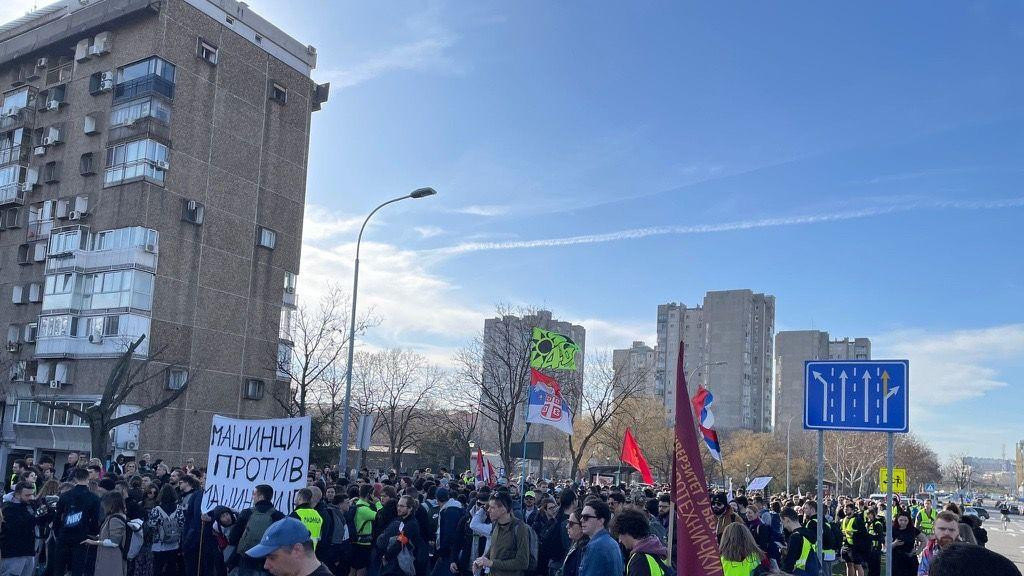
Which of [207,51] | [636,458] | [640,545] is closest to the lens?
[640,545]

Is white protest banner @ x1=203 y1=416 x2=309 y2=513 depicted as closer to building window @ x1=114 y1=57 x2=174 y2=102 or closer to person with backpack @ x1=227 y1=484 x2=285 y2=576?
person with backpack @ x1=227 y1=484 x2=285 y2=576

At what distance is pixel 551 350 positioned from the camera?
21516 mm

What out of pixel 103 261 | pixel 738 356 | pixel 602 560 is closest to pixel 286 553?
pixel 602 560

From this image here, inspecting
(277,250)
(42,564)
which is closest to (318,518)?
(42,564)

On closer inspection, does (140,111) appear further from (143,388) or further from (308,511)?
(308,511)

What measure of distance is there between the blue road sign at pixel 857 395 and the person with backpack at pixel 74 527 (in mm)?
10008

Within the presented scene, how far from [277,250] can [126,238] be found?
10.3m

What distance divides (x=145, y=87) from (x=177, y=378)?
53.5 ft

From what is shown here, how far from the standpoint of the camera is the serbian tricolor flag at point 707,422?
509 inches

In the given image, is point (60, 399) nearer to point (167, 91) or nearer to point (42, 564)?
point (167, 91)

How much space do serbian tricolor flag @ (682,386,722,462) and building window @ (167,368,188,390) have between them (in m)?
37.7

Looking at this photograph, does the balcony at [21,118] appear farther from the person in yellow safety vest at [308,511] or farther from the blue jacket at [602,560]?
the blue jacket at [602,560]

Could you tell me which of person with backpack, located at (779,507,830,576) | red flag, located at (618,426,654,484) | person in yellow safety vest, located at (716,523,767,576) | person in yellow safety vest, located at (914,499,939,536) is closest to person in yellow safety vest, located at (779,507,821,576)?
person with backpack, located at (779,507,830,576)

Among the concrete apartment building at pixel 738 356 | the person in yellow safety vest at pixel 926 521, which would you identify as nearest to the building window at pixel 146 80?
the person in yellow safety vest at pixel 926 521
